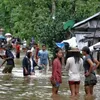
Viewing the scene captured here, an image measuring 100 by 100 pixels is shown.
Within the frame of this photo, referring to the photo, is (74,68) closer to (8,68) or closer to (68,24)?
(8,68)

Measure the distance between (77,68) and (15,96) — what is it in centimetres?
229

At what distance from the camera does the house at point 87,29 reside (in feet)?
104

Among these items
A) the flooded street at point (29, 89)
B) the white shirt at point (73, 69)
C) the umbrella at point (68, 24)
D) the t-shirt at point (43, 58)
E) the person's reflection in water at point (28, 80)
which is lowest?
the person's reflection in water at point (28, 80)

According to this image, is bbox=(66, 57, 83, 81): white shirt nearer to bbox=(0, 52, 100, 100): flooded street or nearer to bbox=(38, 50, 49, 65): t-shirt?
bbox=(0, 52, 100, 100): flooded street

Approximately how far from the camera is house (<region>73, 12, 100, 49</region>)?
104ft

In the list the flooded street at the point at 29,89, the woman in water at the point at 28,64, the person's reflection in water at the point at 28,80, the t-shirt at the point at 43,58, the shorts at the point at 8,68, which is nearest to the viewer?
the flooded street at the point at 29,89

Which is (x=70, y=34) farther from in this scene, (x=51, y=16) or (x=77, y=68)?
(x=77, y=68)

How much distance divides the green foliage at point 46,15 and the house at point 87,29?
1998 millimetres

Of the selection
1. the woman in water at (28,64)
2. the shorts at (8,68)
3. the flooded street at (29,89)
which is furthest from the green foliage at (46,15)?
the flooded street at (29,89)

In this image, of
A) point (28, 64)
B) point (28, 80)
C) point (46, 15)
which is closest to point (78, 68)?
point (28, 80)

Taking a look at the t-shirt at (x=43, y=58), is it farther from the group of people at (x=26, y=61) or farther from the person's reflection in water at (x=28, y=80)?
the person's reflection in water at (x=28, y=80)

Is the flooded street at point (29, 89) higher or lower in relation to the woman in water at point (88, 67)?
lower

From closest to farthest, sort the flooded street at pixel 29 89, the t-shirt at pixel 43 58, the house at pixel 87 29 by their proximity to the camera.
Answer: the flooded street at pixel 29 89
the t-shirt at pixel 43 58
the house at pixel 87 29

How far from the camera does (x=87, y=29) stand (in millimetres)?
33500
